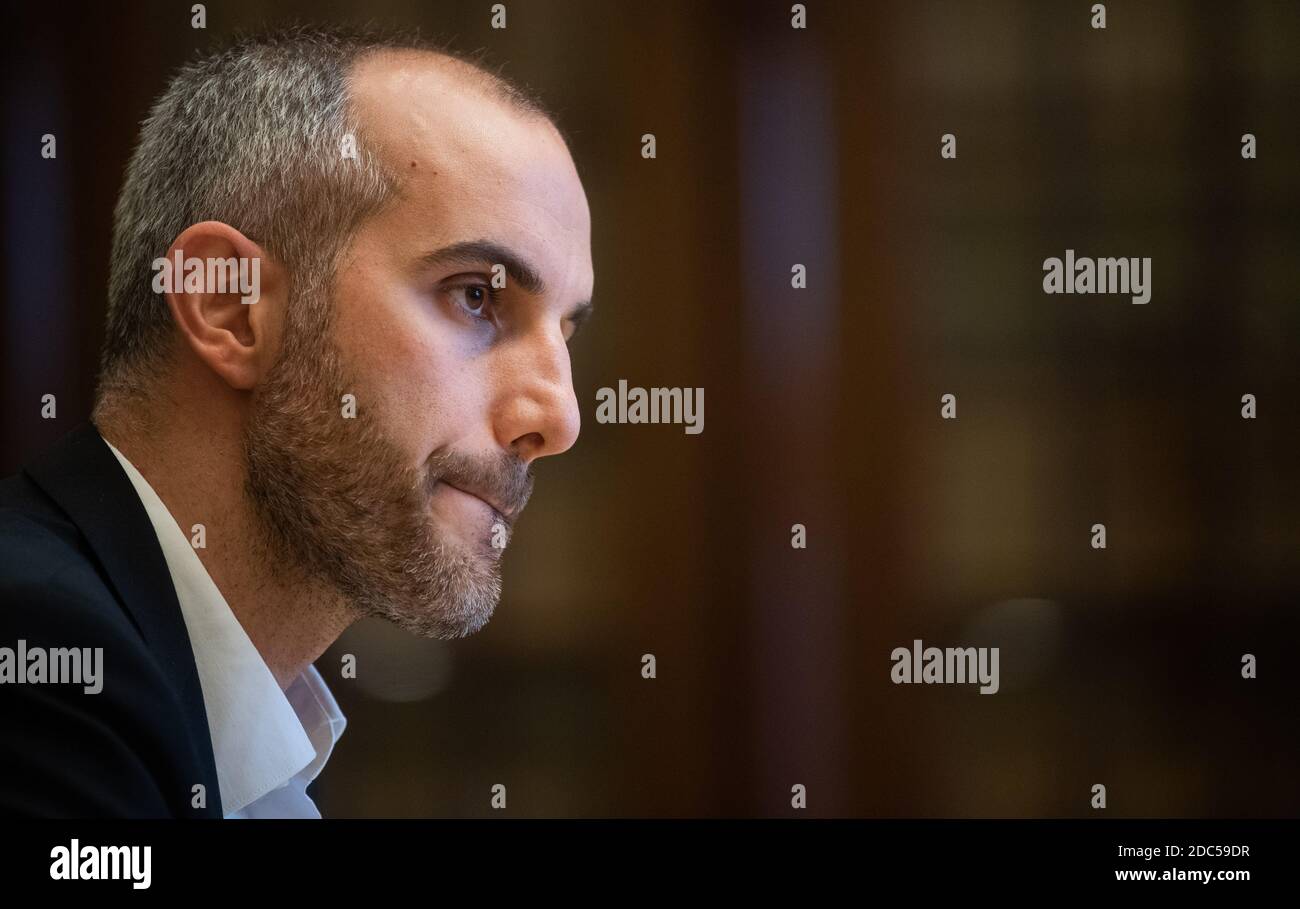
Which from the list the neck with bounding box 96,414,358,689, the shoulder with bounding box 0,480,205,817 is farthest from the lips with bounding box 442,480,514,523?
the shoulder with bounding box 0,480,205,817

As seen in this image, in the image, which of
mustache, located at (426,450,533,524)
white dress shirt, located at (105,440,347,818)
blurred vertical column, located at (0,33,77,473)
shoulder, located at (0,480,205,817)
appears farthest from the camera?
blurred vertical column, located at (0,33,77,473)

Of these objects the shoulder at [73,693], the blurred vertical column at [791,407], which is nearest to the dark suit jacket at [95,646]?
the shoulder at [73,693]

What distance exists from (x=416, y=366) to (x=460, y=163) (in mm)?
312

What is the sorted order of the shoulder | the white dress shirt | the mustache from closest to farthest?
the shoulder, the white dress shirt, the mustache

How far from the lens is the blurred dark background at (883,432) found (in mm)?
1952

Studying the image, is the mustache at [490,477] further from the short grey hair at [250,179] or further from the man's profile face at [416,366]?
the short grey hair at [250,179]

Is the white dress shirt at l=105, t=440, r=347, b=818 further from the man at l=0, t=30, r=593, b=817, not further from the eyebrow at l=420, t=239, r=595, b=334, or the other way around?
the eyebrow at l=420, t=239, r=595, b=334

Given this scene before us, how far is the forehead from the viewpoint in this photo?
5.65 feet

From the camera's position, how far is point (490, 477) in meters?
1.80

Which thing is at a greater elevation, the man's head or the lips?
the man's head

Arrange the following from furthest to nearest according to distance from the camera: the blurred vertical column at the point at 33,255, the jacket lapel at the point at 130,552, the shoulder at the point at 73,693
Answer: the blurred vertical column at the point at 33,255 → the jacket lapel at the point at 130,552 → the shoulder at the point at 73,693

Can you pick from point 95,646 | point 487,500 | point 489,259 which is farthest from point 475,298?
point 95,646
